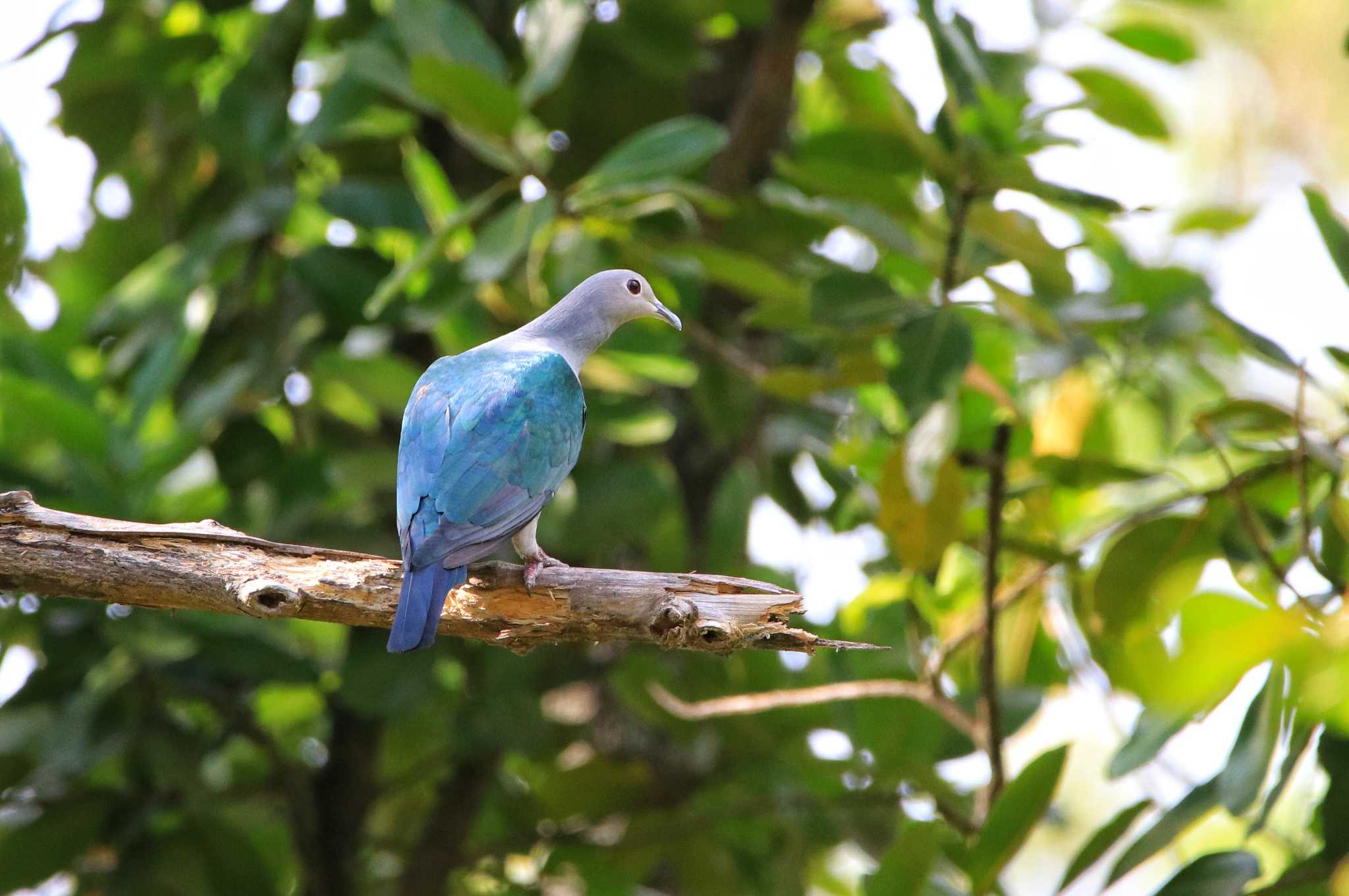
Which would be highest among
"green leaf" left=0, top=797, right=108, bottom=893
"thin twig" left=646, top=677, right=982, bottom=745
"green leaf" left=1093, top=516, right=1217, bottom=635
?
"green leaf" left=1093, top=516, right=1217, bottom=635

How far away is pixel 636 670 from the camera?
13.6 ft

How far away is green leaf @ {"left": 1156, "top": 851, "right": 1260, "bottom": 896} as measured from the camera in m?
3.00

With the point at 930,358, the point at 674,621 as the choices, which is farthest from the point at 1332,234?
the point at 674,621

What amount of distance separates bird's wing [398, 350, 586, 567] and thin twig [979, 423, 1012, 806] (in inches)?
45.3

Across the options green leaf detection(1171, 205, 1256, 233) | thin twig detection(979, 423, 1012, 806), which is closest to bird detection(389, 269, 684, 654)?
thin twig detection(979, 423, 1012, 806)

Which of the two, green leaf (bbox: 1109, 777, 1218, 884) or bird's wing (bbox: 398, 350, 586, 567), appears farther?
green leaf (bbox: 1109, 777, 1218, 884)

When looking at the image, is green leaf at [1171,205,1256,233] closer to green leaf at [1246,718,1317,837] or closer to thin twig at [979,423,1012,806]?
thin twig at [979,423,1012,806]

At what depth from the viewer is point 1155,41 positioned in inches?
179

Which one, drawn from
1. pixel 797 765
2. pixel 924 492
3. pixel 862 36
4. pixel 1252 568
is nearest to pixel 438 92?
pixel 924 492

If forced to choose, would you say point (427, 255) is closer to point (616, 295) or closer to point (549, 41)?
point (616, 295)

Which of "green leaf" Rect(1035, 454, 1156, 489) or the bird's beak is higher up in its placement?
the bird's beak

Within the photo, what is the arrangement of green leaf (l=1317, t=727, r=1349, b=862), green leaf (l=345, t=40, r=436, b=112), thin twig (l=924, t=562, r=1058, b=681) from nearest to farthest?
1. green leaf (l=1317, t=727, r=1349, b=862)
2. thin twig (l=924, t=562, r=1058, b=681)
3. green leaf (l=345, t=40, r=436, b=112)

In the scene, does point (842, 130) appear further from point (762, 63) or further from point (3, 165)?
point (3, 165)

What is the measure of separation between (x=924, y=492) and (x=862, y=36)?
2419 millimetres
